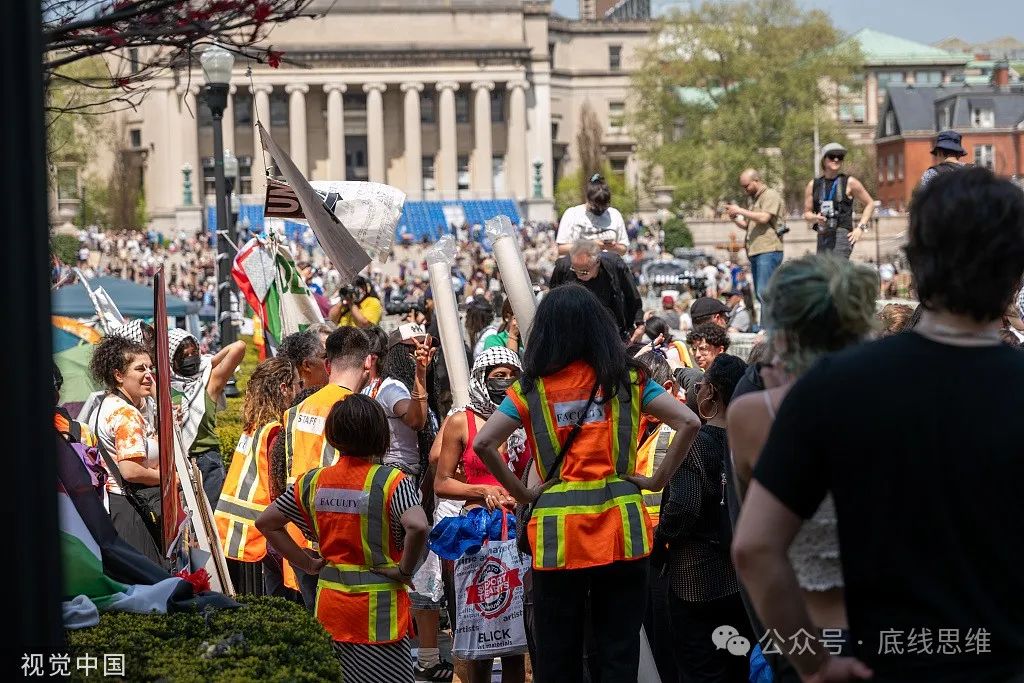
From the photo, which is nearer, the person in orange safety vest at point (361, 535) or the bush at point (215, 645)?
the bush at point (215, 645)

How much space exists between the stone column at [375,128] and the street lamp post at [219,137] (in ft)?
276

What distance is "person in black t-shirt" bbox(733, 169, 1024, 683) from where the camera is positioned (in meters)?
2.92

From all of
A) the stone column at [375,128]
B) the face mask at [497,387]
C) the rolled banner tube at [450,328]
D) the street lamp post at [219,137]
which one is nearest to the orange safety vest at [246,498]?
the rolled banner tube at [450,328]

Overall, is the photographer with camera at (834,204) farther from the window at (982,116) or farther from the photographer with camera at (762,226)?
the window at (982,116)

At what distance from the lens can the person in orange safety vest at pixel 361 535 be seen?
566cm

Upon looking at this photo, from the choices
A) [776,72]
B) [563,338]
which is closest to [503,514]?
[563,338]

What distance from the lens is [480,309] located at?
37.4ft

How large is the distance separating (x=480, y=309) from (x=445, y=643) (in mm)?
3295

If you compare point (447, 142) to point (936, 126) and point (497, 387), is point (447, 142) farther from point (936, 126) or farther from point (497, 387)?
point (497, 387)

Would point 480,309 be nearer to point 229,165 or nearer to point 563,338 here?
point 563,338

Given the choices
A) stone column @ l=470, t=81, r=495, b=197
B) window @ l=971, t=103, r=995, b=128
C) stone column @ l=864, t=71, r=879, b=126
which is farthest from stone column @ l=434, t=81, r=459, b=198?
window @ l=971, t=103, r=995, b=128

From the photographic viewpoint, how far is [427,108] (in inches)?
4299

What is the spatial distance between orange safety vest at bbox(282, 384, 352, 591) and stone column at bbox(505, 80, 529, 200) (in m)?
97.6

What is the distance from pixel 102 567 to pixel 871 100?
4742 inches
